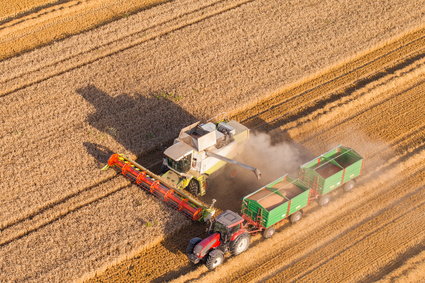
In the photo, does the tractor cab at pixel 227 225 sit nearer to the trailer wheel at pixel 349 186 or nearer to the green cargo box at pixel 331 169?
the green cargo box at pixel 331 169

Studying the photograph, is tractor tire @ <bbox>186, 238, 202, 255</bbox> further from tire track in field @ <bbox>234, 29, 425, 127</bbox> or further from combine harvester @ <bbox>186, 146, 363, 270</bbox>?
tire track in field @ <bbox>234, 29, 425, 127</bbox>

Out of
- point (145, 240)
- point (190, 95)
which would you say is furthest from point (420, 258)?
point (190, 95)

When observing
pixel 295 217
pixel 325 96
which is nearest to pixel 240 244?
pixel 295 217

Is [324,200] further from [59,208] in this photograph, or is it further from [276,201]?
[59,208]

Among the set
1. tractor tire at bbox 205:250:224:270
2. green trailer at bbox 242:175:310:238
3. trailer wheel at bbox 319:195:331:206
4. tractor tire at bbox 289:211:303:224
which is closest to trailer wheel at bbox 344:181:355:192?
trailer wheel at bbox 319:195:331:206

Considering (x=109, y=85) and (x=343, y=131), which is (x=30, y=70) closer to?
(x=109, y=85)

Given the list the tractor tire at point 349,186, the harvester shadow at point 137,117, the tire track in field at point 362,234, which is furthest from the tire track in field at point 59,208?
the tractor tire at point 349,186
